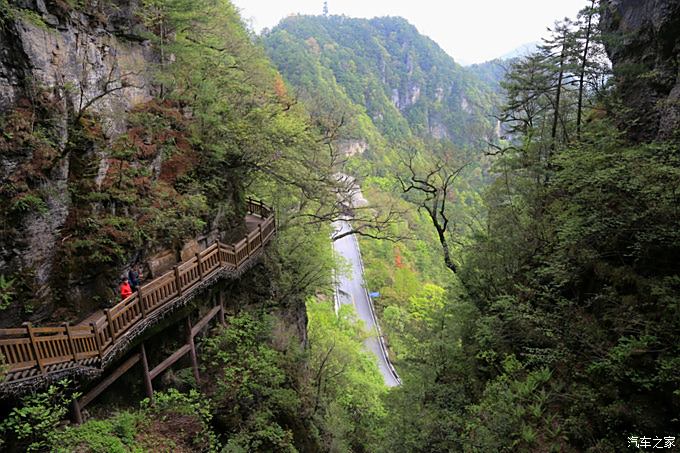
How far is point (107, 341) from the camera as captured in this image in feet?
24.4

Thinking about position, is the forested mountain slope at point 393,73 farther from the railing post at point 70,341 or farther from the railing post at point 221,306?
the railing post at point 70,341

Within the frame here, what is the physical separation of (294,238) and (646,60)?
13653mm

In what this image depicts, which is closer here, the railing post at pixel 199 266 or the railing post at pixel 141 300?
the railing post at pixel 141 300

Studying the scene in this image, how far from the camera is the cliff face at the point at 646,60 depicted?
9.71 metres

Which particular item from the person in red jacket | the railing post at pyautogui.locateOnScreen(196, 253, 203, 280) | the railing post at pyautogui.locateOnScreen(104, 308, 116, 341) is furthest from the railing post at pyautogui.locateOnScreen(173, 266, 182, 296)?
the railing post at pyautogui.locateOnScreen(104, 308, 116, 341)

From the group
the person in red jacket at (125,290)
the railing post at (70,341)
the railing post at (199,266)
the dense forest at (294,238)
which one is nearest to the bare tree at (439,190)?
the dense forest at (294,238)

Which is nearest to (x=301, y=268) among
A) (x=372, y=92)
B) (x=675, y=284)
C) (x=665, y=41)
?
(x=675, y=284)

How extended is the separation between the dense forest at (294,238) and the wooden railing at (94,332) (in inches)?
24.5

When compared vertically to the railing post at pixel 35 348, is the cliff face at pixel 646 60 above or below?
above

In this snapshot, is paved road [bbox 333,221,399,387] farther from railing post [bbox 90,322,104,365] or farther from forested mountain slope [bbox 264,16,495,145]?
forested mountain slope [bbox 264,16,495,145]

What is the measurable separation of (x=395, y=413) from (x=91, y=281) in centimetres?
939

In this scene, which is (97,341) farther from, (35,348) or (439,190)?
(439,190)

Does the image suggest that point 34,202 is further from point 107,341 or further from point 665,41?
point 665,41

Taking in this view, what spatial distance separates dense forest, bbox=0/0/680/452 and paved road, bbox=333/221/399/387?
8974 millimetres
